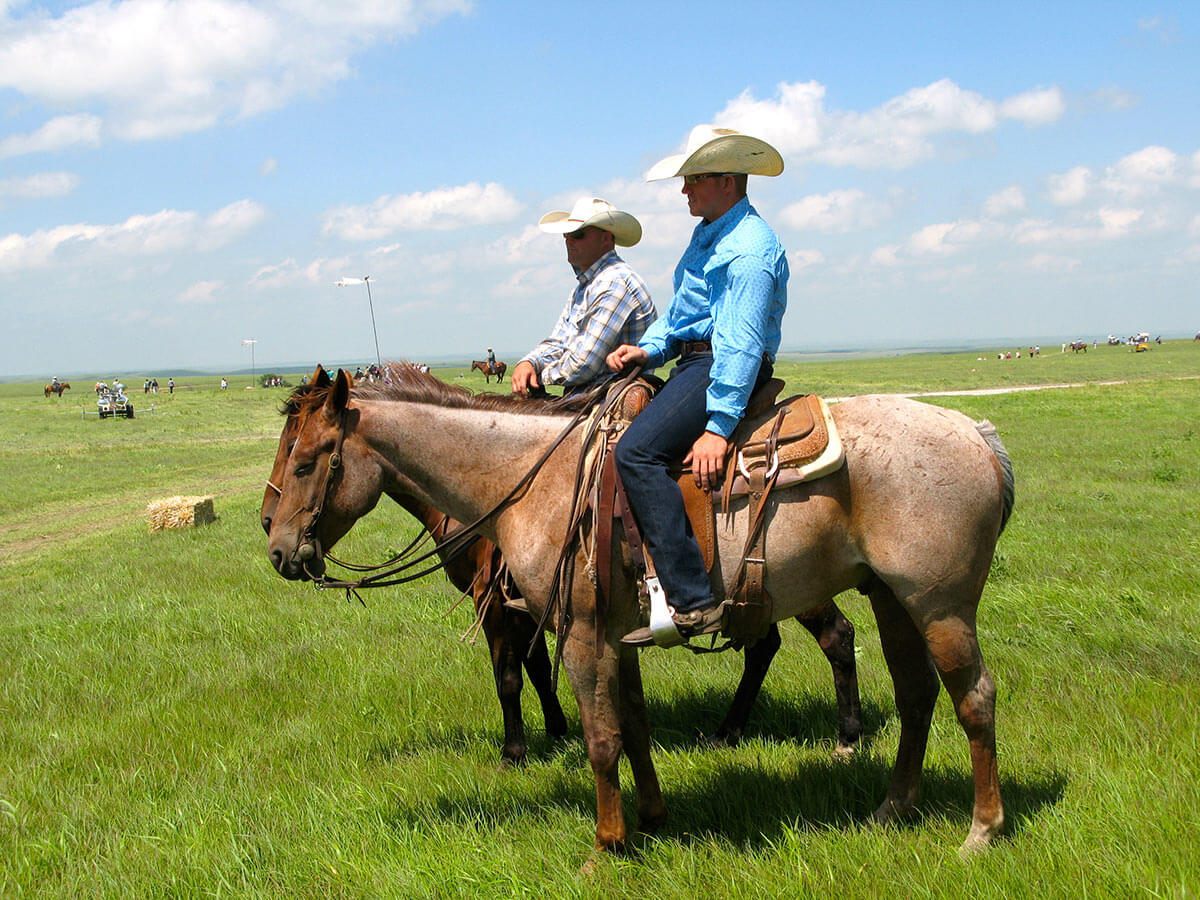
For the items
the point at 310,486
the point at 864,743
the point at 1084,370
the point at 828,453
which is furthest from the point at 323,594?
the point at 1084,370

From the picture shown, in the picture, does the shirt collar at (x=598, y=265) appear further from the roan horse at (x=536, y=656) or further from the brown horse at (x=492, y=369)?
the brown horse at (x=492, y=369)

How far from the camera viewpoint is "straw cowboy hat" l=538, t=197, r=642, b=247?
539 cm

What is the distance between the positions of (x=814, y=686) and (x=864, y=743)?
858mm

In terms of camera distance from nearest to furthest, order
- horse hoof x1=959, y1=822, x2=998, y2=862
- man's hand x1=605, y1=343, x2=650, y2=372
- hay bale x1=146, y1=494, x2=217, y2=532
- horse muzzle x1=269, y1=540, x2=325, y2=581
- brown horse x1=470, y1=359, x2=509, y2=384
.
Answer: horse hoof x1=959, y1=822, x2=998, y2=862
horse muzzle x1=269, y1=540, x2=325, y2=581
man's hand x1=605, y1=343, x2=650, y2=372
hay bale x1=146, y1=494, x2=217, y2=532
brown horse x1=470, y1=359, x2=509, y2=384

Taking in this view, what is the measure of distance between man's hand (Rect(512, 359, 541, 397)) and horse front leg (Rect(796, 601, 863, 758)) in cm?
226

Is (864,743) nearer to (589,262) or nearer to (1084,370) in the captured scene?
(589,262)

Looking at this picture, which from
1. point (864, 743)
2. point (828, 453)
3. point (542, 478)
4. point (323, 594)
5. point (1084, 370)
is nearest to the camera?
point (828, 453)

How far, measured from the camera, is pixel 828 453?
385 cm

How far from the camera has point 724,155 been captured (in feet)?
13.5

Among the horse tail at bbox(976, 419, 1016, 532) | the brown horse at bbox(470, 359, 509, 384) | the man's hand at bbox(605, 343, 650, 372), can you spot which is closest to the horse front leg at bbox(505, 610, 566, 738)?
the man's hand at bbox(605, 343, 650, 372)

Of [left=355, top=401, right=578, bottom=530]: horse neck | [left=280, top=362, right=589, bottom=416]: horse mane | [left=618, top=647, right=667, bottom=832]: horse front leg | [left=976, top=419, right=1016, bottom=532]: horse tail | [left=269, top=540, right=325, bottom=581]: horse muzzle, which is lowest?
[left=618, top=647, right=667, bottom=832]: horse front leg

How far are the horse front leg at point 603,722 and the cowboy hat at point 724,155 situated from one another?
2.34 meters

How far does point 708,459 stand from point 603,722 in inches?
52.0

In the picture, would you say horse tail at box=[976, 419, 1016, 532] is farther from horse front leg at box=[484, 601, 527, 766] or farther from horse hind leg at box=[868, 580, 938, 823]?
horse front leg at box=[484, 601, 527, 766]
